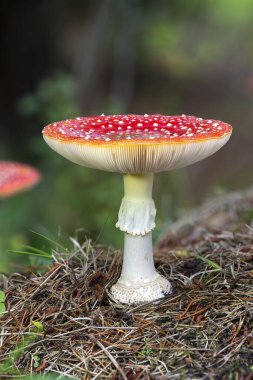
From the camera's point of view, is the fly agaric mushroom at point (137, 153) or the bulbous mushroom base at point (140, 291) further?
the bulbous mushroom base at point (140, 291)

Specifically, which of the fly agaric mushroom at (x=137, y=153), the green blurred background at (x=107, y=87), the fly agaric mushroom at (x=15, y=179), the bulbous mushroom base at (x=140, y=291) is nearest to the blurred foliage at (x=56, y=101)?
the green blurred background at (x=107, y=87)

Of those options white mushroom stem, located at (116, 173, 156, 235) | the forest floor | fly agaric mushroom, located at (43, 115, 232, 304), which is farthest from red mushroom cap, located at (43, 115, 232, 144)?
the forest floor

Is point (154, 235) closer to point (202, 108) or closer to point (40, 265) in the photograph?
point (40, 265)

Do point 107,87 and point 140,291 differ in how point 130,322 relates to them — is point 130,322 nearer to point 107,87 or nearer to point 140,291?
point 140,291

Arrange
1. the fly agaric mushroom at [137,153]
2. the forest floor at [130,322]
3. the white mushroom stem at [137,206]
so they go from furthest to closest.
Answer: the white mushroom stem at [137,206] → the fly agaric mushroom at [137,153] → the forest floor at [130,322]

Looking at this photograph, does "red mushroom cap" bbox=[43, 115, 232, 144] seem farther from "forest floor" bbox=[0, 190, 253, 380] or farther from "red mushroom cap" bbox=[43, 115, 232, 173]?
"forest floor" bbox=[0, 190, 253, 380]

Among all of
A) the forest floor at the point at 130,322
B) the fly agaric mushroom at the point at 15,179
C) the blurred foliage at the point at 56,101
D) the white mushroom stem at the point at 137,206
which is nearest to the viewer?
the forest floor at the point at 130,322

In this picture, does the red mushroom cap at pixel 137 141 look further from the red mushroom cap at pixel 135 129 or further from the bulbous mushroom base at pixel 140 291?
the bulbous mushroom base at pixel 140 291
